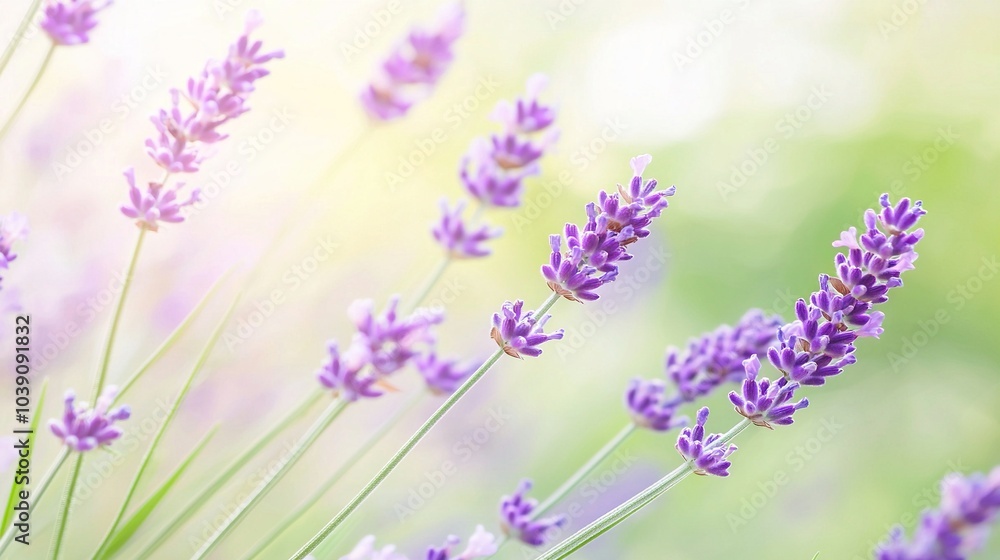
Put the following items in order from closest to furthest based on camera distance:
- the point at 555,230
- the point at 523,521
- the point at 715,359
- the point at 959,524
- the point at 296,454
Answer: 1. the point at 959,524
2. the point at 296,454
3. the point at 523,521
4. the point at 715,359
5. the point at 555,230

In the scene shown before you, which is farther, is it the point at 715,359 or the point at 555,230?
the point at 555,230

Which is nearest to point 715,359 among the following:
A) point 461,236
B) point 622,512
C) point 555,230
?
point 622,512

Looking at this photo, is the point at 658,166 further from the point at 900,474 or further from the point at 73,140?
the point at 73,140

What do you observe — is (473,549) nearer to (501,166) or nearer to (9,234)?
(501,166)

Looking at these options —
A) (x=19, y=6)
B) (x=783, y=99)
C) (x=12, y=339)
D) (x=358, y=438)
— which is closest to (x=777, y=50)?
(x=783, y=99)

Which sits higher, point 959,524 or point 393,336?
point 393,336

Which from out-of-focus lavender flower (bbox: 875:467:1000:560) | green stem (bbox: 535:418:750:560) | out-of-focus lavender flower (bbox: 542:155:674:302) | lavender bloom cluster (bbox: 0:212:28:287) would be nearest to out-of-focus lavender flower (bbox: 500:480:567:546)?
green stem (bbox: 535:418:750:560)
